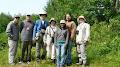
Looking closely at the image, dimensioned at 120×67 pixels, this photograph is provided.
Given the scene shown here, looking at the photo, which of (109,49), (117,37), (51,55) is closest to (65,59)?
(51,55)

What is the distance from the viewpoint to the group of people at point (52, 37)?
14.3 meters

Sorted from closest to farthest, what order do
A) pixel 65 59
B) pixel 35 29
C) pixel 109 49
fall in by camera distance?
pixel 65 59 < pixel 35 29 < pixel 109 49

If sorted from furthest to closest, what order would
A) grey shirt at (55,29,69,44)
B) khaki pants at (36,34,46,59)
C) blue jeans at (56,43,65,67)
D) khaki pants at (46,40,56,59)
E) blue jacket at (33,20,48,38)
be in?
khaki pants at (36,34,46,59)
blue jacket at (33,20,48,38)
khaki pants at (46,40,56,59)
grey shirt at (55,29,69,44)
blue jeans at (56,43,65,67)

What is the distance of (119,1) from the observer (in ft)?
82.8

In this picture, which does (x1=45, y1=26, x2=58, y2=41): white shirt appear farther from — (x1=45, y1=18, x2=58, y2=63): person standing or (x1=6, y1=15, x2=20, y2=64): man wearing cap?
(x1=6, y1=15, x2=20, y2=64): man wearing cap

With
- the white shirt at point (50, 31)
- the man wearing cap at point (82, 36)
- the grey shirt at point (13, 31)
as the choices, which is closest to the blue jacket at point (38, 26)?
the white shirt at point (50, 31)

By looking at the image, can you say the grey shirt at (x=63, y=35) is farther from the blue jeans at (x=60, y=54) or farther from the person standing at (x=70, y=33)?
the person standing at (x=70, y=33)

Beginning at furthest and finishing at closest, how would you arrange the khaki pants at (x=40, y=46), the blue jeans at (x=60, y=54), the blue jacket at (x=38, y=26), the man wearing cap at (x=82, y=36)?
the khaki pants at (x=40, y=46), the blue jacket at (x=38, y=26), the man wearing cap at (x=82, y=36), the blue jeans at (x=60, y=54)

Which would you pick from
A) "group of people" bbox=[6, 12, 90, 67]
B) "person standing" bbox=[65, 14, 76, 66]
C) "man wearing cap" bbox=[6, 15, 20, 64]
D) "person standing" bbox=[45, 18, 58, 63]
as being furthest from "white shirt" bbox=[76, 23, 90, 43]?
"man wearing cap" bbox=[6, 15, 20, 64]

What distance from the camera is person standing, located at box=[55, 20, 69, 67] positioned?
1410cm

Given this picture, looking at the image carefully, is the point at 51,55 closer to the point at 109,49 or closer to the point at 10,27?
the point at 10,27

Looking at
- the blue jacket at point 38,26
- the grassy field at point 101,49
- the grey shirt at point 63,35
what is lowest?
the grassy field at point 101,49

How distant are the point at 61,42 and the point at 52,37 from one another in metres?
1.07

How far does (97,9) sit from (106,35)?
489 cm
